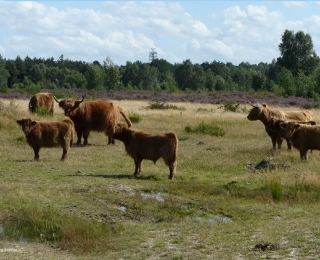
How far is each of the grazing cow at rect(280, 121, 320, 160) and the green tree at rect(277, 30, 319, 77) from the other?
64.6 m

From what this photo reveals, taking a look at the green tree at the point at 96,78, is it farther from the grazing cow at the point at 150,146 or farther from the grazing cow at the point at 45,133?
the grazing cow at the point at 150,146

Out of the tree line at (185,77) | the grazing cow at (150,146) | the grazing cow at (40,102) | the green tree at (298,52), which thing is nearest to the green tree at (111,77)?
the tree line at (185,77)

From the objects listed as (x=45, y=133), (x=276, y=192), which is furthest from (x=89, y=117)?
(x=276, y=192)

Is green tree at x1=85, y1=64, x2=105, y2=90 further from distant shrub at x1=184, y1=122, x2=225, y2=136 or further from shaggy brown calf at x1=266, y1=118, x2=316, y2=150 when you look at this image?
shaggy brown calf at x1=266, y1=118, x2=316, y2=150

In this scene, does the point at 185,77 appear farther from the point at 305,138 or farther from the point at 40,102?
the point at 305,138

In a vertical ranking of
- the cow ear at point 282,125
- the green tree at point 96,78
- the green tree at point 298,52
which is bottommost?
the cow ear at point 282,125

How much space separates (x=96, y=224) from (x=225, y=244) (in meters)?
2.53

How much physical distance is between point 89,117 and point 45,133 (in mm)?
5465

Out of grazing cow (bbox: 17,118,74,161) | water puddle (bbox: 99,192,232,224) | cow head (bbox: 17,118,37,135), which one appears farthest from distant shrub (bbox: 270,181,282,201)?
cow head (bbox: 17,118,37,135)

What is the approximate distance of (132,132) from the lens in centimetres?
1603

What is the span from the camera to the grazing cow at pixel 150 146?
1533 cm

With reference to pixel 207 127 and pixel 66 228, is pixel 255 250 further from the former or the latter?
pixel 207 127

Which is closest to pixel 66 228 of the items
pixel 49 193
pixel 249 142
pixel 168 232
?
pixel 168 232

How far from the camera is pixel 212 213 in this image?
41.1ft
